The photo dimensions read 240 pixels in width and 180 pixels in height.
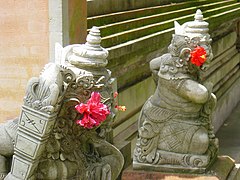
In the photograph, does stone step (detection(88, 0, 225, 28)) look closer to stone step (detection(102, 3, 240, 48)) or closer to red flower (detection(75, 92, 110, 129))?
stone step (detection(102, 3, 240, 48))

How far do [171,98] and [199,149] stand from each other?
0.55 metres

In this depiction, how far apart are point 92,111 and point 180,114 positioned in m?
2.24

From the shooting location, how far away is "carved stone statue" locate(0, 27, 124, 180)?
396cm

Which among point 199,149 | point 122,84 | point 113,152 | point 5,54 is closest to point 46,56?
point 5,54

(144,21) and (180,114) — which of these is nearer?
(180,114)

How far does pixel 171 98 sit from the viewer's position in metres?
6.17

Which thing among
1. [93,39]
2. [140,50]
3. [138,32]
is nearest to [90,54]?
[93,39]

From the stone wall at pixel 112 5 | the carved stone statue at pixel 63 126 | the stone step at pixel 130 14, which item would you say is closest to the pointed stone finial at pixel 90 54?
the carved stone statue at pixel 63 126

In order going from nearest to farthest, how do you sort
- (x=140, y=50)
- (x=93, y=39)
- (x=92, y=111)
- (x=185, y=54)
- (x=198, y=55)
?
1. (x=92, y=111)
2. (x=93, y=39)
3. (x=198, y=55)
4. (x=185, y=54)
5. (x=140, y=50)

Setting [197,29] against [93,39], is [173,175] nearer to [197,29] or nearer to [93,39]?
[197,29]

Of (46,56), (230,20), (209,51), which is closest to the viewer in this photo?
(209,51)

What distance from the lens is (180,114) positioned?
620 cm

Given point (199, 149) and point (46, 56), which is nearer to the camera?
point (199, 149)

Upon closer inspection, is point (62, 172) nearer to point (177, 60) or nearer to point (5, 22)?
point (177, 60)
